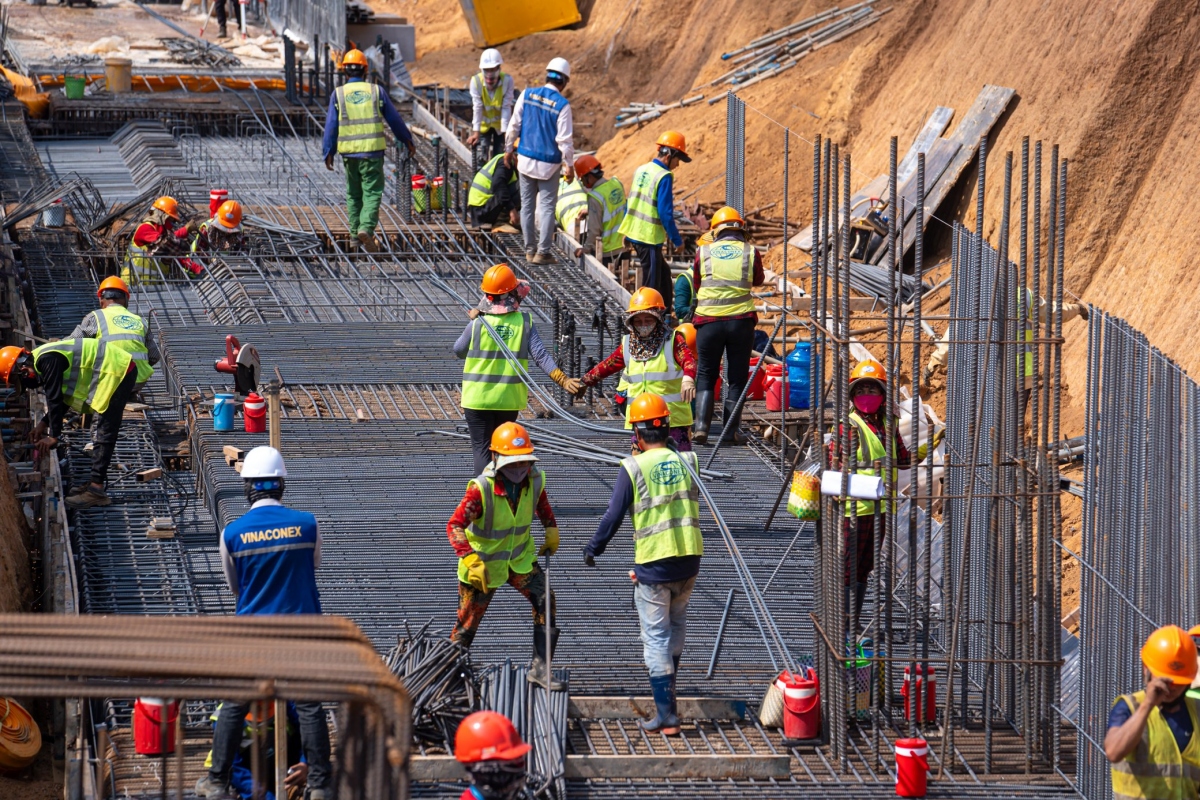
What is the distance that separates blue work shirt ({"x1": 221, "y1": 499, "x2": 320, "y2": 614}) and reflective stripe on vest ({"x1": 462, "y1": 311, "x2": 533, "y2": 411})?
3.21 metres

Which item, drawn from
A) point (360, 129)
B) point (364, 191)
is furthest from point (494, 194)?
point (360, 129)

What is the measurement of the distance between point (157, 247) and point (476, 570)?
9.55 metres

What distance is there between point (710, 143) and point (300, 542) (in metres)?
16.5

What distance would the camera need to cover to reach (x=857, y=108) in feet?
70.6

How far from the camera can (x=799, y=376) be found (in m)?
13.9

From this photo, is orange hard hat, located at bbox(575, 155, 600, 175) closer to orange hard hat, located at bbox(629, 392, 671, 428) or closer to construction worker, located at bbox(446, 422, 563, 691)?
construction worker, located at bbox(446, 422, 563, 691)

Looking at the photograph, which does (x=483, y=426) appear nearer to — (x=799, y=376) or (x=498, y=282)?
(x=498, y=282)

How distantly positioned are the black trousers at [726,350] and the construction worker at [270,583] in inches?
215

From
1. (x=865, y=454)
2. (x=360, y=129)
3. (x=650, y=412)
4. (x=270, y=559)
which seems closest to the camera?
(x=270, y=559)

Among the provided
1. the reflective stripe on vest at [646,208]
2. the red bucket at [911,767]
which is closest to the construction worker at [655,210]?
the reflective stripe on vest at [646,208]

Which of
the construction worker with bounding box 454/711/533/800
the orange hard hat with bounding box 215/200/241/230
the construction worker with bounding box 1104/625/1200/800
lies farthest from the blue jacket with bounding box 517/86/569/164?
the construction worker with bounding box 454/711/533/800

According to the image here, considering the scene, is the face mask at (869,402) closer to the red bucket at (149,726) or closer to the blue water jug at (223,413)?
the red bucket at (149,726)

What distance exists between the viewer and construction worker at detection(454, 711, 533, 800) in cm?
621

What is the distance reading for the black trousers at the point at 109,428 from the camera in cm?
1204
